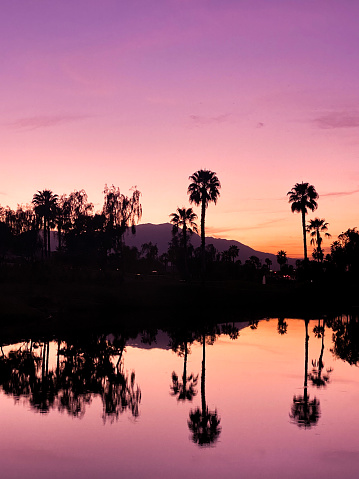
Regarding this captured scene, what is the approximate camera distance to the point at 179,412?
20.1m

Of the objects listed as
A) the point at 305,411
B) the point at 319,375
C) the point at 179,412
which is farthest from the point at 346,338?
the point at 179,412

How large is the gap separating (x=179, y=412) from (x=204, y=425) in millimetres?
2047

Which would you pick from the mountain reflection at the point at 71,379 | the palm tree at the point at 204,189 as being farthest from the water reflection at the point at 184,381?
the palm tree at the point at 204,189

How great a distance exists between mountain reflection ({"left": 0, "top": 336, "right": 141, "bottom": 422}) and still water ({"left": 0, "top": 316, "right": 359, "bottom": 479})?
0.06 metres

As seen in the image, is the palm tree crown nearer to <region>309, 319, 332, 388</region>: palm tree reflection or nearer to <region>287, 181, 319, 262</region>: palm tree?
<region>287, 181, 319, 262</region>: palm tree

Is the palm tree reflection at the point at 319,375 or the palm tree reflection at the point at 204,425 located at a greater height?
the palm tree reflection at the point at 319,375

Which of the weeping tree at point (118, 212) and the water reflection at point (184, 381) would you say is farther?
the weeping tree at point (118, 212)

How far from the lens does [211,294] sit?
77.0m

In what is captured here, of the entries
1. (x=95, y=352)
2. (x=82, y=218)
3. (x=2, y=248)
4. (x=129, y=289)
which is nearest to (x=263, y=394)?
(x=95, y=352)

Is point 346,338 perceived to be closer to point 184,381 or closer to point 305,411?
point 184,381

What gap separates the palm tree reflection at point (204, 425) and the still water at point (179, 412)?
0.11 feet

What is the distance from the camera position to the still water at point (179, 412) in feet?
47.4

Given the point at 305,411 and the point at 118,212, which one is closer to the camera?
the point at 305,411

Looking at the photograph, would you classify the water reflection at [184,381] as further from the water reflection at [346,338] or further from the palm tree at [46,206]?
the palm tree at [46,206]
